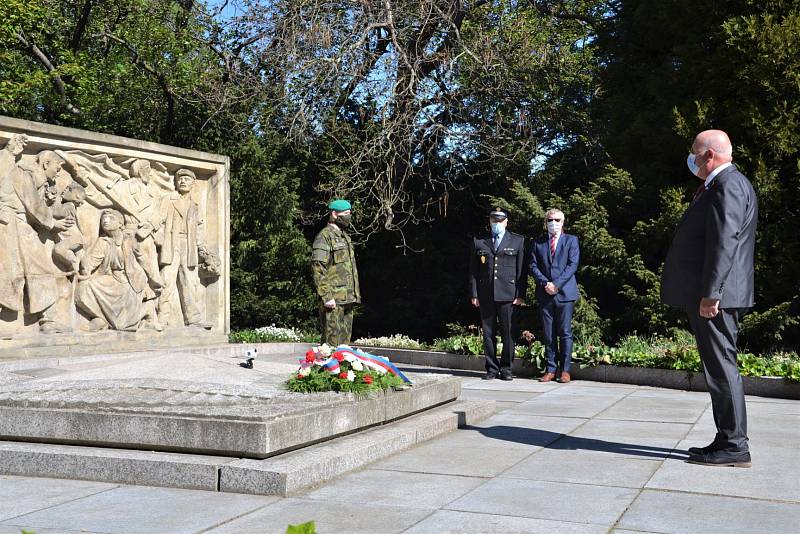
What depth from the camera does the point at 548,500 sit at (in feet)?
16.1

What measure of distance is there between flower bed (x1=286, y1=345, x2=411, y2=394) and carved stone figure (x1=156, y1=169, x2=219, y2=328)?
705cm

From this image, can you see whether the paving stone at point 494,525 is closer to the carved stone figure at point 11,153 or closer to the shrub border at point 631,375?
the shrub border at point 631,375

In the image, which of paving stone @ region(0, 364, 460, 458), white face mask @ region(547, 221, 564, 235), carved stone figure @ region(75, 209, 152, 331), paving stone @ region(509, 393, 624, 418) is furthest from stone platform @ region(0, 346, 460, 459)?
carved stone figure @ region(75, 209, 152, 331)

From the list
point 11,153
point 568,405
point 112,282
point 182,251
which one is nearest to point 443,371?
point 568,405

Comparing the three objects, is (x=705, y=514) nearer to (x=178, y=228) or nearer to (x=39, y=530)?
(x=39, y=530)

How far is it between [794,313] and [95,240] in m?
9.32

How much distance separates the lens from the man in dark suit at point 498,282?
11172mm

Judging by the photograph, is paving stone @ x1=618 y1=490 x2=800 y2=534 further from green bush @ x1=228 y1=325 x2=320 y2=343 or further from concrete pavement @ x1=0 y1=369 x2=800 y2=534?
green bush @ x1=228 y1=325 x2=320 y2=343

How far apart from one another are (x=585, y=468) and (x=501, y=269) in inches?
218

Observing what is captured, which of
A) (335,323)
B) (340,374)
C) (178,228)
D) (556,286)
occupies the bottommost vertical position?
(340,374)

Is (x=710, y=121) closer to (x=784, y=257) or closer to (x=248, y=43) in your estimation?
(x=784, y=257)

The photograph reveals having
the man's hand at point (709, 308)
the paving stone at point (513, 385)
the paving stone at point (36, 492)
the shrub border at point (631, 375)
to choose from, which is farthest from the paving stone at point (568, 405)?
the paving stone at point (36, 492)

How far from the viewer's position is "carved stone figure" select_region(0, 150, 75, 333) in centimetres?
1108

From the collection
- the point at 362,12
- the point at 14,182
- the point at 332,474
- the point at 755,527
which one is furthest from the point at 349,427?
the point at 362,12
